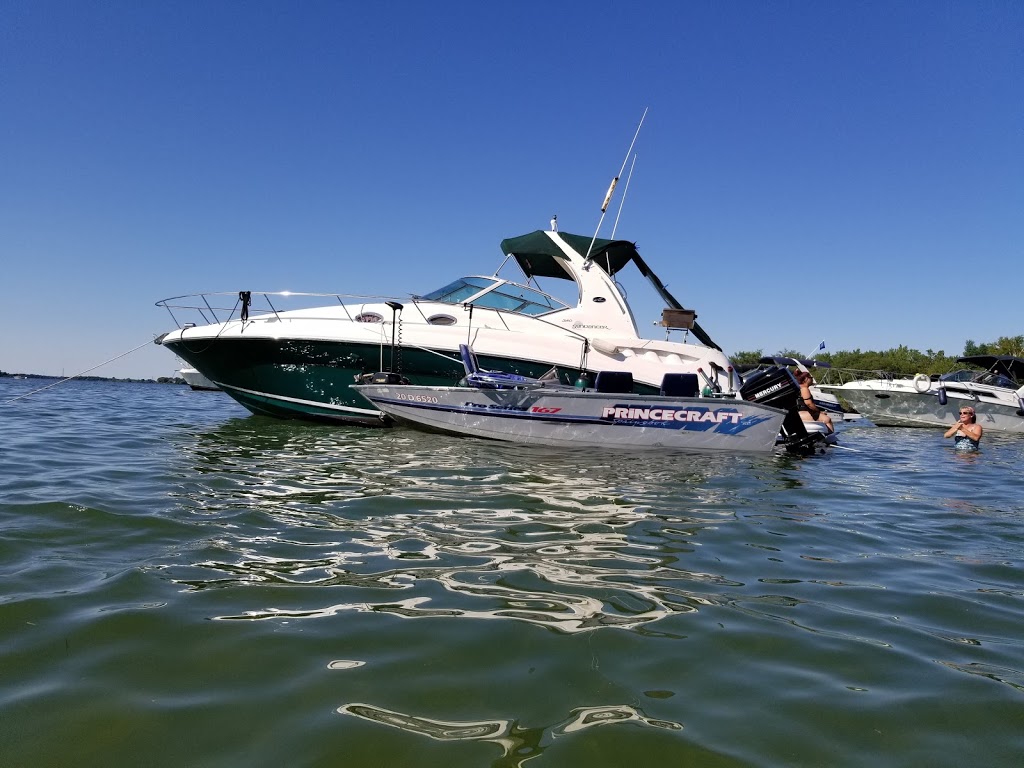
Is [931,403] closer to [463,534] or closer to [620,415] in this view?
[620,415]

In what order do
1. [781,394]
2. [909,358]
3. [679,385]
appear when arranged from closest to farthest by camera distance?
[781,394]
[679,385]
[909,358]

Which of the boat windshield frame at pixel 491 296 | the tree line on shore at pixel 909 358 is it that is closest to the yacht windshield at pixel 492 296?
the boat windshield frame at pixel 491 296

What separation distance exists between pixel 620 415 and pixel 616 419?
0.09 m

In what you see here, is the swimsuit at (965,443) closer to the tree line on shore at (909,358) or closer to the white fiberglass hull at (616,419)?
the white fiberglass hull at (616,419)

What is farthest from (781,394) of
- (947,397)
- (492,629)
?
(947,397)

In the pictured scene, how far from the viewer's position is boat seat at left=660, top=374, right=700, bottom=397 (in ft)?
33.7

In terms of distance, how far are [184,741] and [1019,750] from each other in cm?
245

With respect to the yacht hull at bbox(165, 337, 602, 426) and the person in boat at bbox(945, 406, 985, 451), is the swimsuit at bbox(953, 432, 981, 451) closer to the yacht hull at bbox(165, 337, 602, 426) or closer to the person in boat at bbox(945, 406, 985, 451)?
the person in boat at bbox(945, 406, 985, 451)

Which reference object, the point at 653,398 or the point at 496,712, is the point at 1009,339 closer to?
the point at 653,398

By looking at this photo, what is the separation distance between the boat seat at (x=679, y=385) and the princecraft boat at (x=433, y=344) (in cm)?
81

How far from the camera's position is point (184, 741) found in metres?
1.70

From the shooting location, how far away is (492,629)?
8.18 ft

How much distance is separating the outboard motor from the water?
13.1ft

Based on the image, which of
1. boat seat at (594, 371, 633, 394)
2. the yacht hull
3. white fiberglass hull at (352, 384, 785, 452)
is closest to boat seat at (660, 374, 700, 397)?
boat seat at (594, 371, 633, 394)
